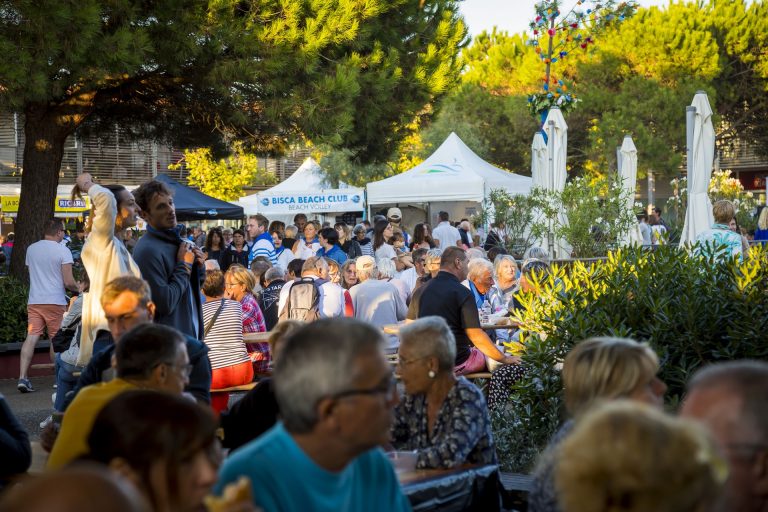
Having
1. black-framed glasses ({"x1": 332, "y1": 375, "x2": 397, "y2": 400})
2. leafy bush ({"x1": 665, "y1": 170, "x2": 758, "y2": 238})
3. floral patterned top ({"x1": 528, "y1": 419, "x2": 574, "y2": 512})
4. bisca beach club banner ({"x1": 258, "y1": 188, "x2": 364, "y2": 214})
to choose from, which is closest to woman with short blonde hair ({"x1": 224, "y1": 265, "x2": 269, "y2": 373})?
floral patterned top ({"x1": 528, "y1": 419, "x2": 574, "y2": 512})

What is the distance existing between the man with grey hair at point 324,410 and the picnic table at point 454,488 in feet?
4.43

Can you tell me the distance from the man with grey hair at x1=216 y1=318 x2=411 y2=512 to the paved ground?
22.9ft

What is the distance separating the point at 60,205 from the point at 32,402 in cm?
2661

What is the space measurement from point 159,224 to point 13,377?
311 inches

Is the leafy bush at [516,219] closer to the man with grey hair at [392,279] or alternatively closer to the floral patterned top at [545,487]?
the man with grey hair at [392,279]

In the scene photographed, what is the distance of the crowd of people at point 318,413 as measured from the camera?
177cm

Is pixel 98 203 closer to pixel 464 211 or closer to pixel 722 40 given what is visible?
pixel 464 211

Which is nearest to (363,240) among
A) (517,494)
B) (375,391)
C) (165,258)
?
(165,258)

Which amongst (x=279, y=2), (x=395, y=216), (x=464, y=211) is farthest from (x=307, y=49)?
(x=464, y=211)

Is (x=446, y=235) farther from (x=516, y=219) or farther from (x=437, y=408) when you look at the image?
(x=437, y=408)

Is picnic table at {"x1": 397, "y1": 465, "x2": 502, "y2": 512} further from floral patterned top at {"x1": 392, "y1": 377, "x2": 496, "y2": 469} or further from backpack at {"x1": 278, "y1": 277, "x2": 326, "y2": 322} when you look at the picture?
backpack at {"x1": 278, "y1": 277, "x2": 326, "y2": 322}

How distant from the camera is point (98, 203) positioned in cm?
562

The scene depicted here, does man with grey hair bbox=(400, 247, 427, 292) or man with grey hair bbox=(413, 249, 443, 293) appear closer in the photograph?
man with grey hair bbox=(413, 249, 443, 293)

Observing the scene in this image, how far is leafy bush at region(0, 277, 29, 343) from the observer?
42.7 feet
